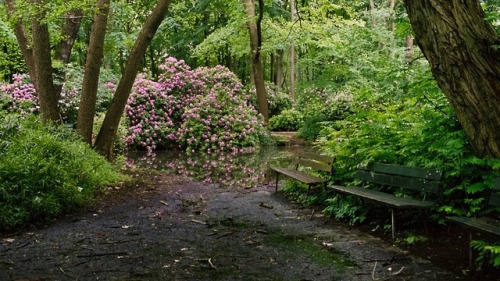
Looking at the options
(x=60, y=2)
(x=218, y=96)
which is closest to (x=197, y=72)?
(x=218, y=96)

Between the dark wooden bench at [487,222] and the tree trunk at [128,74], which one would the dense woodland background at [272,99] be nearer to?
the tree trunk at [128,74]

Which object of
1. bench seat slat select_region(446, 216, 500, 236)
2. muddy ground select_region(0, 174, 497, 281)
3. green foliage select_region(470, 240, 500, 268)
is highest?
bench seat slat select_region(446, 216, 500, 236)

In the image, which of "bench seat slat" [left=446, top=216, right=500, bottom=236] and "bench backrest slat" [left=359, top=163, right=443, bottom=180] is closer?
"bench seat slat" [left=446, top=216, right=500, bottom=236]

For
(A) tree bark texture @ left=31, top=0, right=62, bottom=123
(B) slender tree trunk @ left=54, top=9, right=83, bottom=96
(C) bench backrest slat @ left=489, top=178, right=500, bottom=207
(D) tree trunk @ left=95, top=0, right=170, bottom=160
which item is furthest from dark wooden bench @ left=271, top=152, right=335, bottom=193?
(B) slender tree trunk @ left=54, top=9, right=83, bottom=96

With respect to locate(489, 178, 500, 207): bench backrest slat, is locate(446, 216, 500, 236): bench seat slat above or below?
below

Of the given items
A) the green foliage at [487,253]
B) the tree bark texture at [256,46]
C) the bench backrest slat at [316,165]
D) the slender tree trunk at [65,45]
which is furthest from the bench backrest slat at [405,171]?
the tree bark texture at [256,46]

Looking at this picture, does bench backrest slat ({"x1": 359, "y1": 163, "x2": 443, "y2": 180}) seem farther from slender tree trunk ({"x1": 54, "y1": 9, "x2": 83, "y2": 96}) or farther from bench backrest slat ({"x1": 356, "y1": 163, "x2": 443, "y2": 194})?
slender tree trunk ({"x1": 54, "y1": 9, "x2": 83, "y2": 96})

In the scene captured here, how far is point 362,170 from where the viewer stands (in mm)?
6645

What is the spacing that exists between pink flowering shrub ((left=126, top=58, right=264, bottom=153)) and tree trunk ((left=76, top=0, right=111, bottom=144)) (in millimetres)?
8469

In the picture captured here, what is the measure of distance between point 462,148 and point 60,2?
7.35 meters

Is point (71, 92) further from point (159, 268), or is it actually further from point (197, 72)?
point (159, 268)

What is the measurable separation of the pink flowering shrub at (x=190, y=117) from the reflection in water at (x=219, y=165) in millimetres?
970

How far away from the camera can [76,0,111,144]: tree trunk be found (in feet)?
33.2

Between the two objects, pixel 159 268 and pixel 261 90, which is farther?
pixel 261 90
